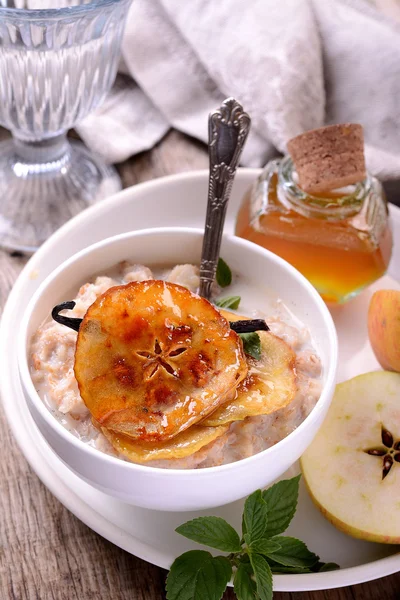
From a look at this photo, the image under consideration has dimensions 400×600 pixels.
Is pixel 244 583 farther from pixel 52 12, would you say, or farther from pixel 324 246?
pixel 52 12

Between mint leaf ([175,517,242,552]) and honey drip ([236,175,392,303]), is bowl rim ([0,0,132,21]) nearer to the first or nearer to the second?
honey drip ([236,175,392,303])

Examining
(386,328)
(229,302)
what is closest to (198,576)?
(229,302)

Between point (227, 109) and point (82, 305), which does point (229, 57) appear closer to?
point (227, 109)

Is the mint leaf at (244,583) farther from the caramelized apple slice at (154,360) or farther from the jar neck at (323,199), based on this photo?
the jar neck at (323,199)

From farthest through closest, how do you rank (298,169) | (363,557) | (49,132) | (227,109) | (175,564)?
(49,132) → (298,169) → (227,109) → (363,557) → (175,564)

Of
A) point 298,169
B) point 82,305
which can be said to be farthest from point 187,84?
point 82,305

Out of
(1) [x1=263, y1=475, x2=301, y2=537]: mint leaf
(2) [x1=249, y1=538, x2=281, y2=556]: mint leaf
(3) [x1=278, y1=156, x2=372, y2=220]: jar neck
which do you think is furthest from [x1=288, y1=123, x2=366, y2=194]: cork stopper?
(2) [x1=249, y1=538, x2=281, y2=556]: mint leaf

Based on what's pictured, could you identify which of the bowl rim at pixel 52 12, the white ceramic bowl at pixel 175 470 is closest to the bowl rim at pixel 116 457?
the white ceramic bowl at pixel 175 470
